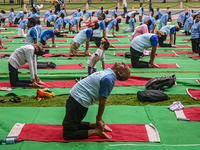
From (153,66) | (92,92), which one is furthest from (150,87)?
(92,92)

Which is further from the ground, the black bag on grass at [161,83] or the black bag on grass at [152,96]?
the black bag on grass at [161,83]

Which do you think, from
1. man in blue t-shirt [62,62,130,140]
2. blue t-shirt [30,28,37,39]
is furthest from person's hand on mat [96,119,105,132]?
blue t-shirt [30,28,37,39]

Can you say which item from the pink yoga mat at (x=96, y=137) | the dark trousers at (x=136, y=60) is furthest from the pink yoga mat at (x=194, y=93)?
the dark trousers at (x=136, y=60)

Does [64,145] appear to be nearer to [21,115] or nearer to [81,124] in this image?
[81,124]

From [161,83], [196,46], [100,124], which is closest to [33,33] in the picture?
[161,83]

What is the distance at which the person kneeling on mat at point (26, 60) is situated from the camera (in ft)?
21.7

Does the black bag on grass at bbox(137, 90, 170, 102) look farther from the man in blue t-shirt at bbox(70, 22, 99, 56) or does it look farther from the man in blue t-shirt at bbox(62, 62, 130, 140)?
the man in blue t-shirt at bbox(70, 22, 99, 56)

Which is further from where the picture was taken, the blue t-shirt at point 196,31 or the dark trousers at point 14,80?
the blue t-shirt at point 196,31

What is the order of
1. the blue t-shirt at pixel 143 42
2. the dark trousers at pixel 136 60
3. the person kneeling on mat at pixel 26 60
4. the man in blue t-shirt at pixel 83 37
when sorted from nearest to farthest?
the person kneeling on mat at pixel 26 60 → the blue t-shirt at pixel 143 42 → the dark trousers at pixel 136 60 → the man in blue t-shirt at pixel 83 37

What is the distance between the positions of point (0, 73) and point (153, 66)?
5062 mm

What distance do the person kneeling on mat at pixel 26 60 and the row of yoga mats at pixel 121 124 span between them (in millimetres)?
1454

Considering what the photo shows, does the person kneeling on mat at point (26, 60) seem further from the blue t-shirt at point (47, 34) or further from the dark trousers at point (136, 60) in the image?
the blue t-shirt at point (47, 34)

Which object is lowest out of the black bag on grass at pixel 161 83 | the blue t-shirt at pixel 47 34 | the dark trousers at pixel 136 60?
the black bag on grass at pixel 161 83

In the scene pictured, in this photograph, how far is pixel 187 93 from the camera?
22.2ft
